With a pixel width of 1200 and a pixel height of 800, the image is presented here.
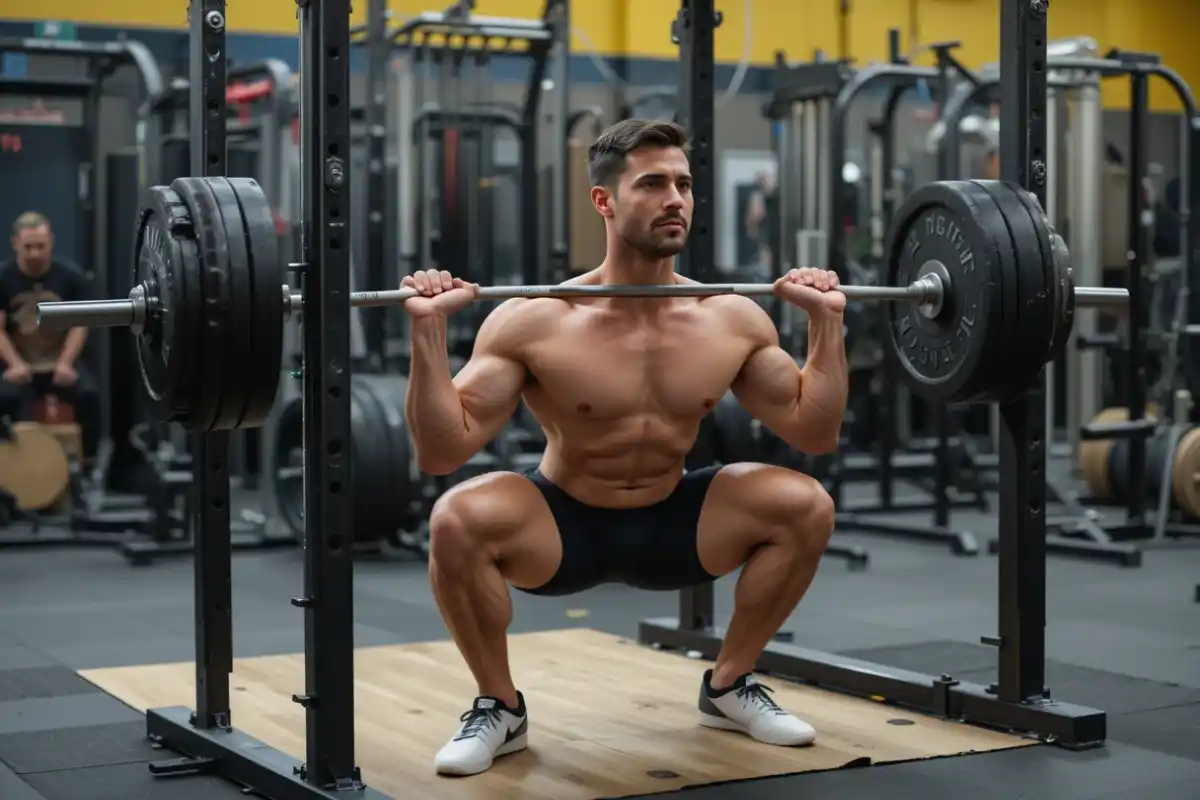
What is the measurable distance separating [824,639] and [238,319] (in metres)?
2.41

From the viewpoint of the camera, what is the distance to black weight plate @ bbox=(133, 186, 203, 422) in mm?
2498

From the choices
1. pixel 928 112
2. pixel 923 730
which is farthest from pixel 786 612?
pixel 928 112

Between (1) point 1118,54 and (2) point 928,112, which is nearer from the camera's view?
(1) point 1118,54

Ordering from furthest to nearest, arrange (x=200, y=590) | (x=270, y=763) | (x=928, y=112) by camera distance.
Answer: (x=928, y=112)
(x=200, y=590)
(x=270, y=763)

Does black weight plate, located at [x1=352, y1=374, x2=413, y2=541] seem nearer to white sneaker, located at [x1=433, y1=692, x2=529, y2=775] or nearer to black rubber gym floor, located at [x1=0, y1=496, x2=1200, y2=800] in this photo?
black rubber gym floor, located at [x1=0, y1=496, x2=1200, y2=800]

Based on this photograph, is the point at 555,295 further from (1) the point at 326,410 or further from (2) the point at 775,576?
(2) the point at 775,576

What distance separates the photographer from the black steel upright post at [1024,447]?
10.6 ft

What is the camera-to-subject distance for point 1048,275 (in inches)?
119

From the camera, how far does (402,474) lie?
581 centimetres

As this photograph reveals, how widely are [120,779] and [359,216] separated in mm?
4450

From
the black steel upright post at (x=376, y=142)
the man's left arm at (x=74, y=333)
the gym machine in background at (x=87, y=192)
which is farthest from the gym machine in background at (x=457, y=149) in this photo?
the man's left arm at (x=74, y=333)

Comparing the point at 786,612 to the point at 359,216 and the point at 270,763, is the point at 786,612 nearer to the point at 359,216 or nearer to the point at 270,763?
the point at 270,763

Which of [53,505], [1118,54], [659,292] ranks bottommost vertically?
[53,505]

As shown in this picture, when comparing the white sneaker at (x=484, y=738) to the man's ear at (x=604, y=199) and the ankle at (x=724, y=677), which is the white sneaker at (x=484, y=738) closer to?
the ankle at (x=724, y=677)
